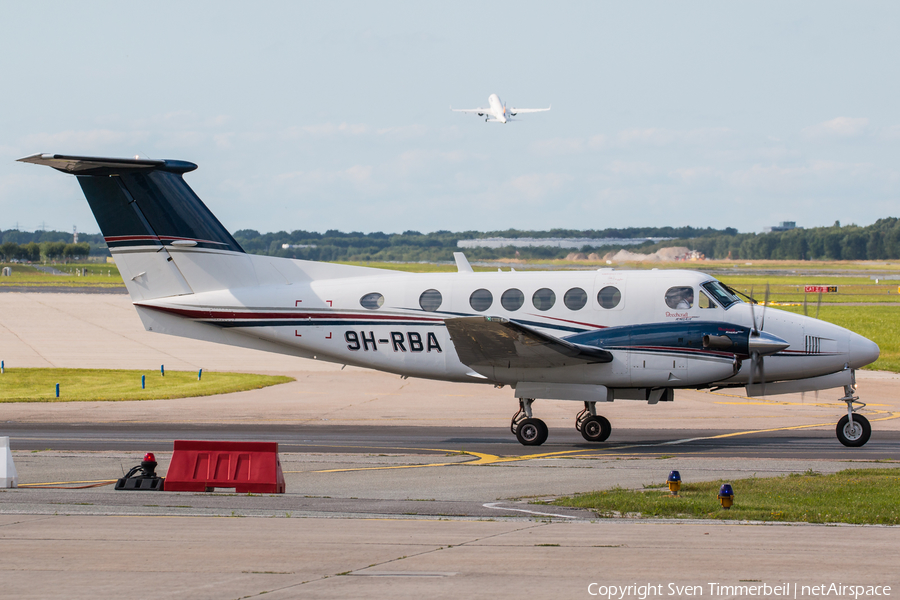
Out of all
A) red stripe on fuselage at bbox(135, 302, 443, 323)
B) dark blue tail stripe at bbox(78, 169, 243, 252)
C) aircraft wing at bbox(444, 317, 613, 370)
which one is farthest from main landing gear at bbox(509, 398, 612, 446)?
dark blue tail stripe at bbox(78, 169, 243, 252)

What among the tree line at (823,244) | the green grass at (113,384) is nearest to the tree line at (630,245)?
the tree line at (823,244)

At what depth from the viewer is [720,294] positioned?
19.0 metres

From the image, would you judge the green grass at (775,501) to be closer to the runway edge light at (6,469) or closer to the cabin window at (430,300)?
the cabin window at (430,300)

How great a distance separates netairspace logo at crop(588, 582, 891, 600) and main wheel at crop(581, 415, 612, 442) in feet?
36.5

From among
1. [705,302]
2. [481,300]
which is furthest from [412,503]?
[705,302]

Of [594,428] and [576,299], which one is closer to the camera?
[594,428]

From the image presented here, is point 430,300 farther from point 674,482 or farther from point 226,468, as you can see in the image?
point 674,482

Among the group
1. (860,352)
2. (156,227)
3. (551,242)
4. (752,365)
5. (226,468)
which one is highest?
(551,242)

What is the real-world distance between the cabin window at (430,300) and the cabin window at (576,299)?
9.20 ft

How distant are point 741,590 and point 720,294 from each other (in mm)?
11994

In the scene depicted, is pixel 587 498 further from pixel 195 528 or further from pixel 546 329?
pixel 546 329

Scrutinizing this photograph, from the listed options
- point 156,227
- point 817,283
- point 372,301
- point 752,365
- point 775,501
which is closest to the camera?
point 775,501

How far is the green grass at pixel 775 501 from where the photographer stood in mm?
11430

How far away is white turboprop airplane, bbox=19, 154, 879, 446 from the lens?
1842cm
